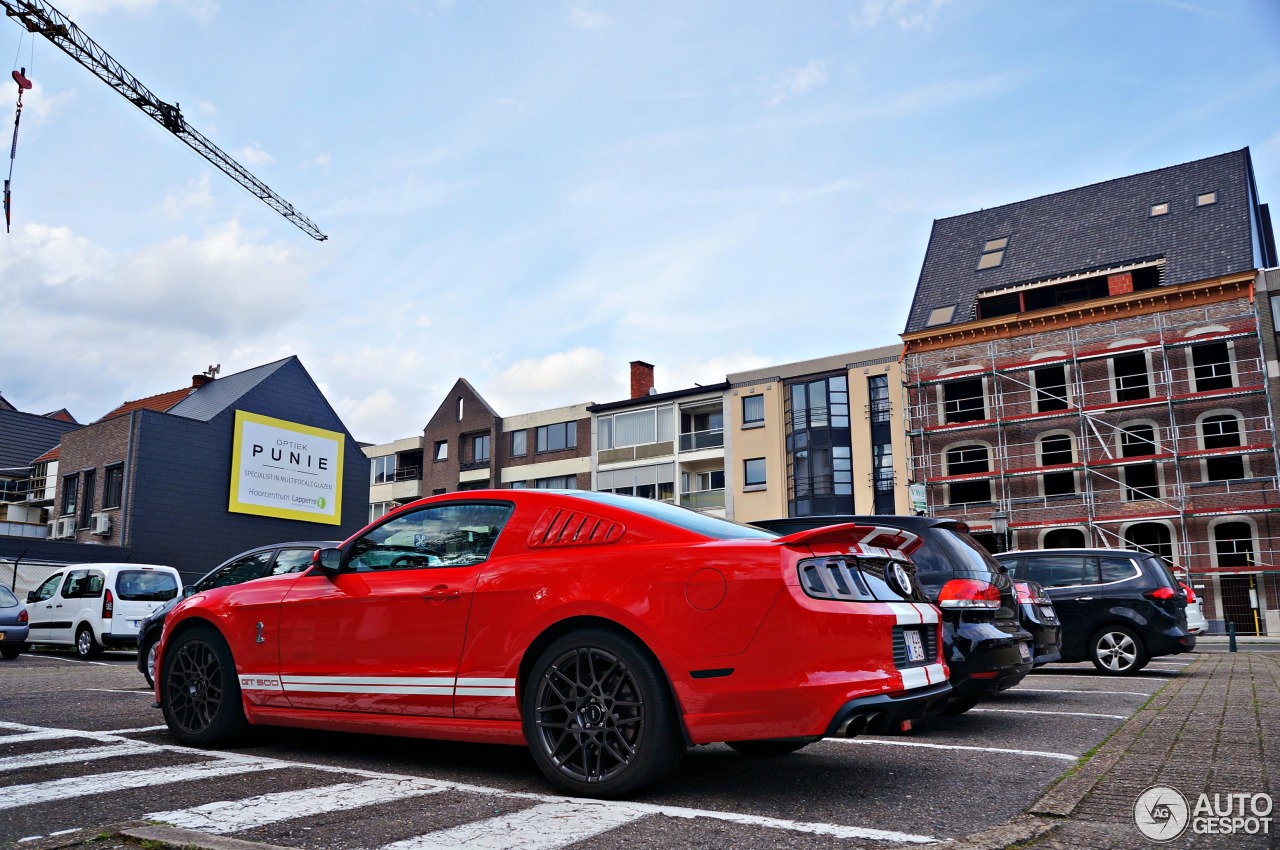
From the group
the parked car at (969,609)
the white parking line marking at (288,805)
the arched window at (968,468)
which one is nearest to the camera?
the white parking line marking at (288,805)

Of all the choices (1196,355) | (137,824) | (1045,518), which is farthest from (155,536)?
(1196,355)

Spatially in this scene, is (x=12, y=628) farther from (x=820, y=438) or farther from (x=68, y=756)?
(x=820, y=438)

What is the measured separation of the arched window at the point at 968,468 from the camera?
123 feet

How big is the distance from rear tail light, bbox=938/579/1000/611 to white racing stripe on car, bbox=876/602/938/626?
2.24 m

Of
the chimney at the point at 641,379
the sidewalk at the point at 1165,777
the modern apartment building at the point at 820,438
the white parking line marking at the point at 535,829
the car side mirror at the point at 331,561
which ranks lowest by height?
the sidewalk at the point at 1165,777

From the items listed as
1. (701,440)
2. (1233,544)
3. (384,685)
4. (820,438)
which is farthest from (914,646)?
(701,440)

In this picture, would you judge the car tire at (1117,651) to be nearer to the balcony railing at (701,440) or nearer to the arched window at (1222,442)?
the arched window at (1222,442)

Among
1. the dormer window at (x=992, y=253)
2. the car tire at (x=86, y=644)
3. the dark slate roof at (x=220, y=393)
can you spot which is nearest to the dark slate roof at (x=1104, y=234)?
the dormer window at (x=992, y=253)

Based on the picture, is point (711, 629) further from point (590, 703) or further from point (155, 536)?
point (155, 536)

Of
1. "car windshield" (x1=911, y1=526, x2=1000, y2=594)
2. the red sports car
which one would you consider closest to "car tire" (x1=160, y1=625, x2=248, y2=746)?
the red sports car

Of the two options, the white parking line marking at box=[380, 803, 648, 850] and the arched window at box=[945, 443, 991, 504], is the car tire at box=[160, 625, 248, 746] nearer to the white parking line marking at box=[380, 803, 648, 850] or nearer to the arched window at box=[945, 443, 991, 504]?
the white parking line marking at box=[380, 803, 648, 850]

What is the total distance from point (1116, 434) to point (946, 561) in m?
32.1

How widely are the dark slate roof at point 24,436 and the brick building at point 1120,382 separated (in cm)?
4140

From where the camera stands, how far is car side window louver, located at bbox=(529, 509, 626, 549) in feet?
15.3
